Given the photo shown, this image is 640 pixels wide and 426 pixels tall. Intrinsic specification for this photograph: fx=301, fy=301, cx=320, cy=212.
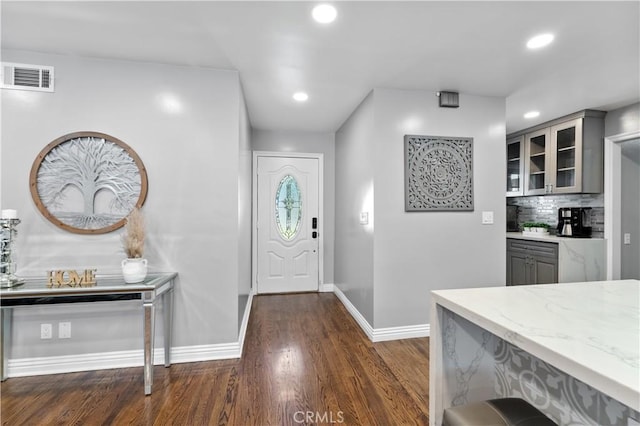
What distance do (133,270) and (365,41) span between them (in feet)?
7.57

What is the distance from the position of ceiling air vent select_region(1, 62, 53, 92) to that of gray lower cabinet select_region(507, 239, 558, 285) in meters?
5.21

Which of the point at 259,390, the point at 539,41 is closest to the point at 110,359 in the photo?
the point at 259,390

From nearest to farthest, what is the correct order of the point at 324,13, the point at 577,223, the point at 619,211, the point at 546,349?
1. the point at 546,349
2. the point at 324,13
3. the point at 619,211
4. the point at 577,223

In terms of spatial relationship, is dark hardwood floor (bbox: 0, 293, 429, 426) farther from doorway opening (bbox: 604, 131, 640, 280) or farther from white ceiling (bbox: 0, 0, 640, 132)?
doorway opening (bbox: 604, 131, 640, 280)

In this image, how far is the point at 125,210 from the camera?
7.90 feet

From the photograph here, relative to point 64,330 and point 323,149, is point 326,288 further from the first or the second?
point 64,330

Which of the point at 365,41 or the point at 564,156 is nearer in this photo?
the point at 365,41

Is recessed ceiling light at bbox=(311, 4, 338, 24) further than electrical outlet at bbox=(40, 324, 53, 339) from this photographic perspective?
No

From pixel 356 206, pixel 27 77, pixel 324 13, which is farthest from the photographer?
pixel 356 206

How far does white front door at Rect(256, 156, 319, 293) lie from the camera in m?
4.50

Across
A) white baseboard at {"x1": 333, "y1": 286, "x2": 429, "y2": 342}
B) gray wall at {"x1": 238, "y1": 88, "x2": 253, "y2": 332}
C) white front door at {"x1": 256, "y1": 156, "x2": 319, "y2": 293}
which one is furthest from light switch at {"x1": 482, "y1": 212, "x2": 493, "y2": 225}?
gray wall at {"x1": 238, "y1": 88, "x2": 253, "y2": 332}

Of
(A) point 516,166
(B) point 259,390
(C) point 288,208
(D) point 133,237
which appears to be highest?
(A) point 516,166

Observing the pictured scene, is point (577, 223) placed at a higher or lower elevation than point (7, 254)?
higher

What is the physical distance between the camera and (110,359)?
2387mm
